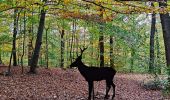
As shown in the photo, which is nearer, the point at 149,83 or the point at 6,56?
the point at 149,83

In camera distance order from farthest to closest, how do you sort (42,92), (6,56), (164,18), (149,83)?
(6,56) < (149,83) < (164,18) < (42,92)

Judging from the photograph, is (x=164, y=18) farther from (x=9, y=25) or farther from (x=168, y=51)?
(x=9, y=25)

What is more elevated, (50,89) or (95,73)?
(95,73)

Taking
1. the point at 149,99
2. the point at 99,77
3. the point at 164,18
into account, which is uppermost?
the point at 164,18

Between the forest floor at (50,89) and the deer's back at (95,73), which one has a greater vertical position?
the deer's back at (95,73)

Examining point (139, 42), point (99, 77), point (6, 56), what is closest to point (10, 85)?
point (99, 77)

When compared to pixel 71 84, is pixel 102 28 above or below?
above

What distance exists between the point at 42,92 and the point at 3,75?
4.18 meters

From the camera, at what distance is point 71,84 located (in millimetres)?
15844

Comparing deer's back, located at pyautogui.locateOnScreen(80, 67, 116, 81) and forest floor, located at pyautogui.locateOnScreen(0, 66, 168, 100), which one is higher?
deer's back, located at pyautogui.locateOnScreen(80, 67, 116, 81)

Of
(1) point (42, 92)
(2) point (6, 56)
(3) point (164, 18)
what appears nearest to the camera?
(1) point (42, 92)

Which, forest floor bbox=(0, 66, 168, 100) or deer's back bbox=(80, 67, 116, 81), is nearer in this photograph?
deer's back bbox=(80, 67, 116, 81)

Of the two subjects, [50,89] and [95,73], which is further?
[50,89]

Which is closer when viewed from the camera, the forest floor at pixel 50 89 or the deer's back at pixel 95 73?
the deer's back at pixel 95 73
